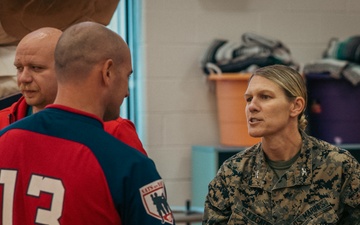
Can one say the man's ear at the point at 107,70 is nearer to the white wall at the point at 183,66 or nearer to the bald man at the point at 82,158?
the bald man at the point at 82,158

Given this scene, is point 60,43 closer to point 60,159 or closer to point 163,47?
point 60,159

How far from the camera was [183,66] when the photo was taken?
472cm

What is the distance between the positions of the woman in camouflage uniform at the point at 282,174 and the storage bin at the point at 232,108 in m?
1.91

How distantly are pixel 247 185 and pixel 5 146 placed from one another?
1.11m

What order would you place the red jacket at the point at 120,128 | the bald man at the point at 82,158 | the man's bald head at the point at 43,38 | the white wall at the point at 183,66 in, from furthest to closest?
the white wall at the point at 183,66 → the man's bald head at the point at 43,38 → the red jacket at the point at 120,128 → the bald man at the point at 82,158

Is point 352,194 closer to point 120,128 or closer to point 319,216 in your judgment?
point 319,216

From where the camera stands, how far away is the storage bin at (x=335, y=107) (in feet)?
15.5

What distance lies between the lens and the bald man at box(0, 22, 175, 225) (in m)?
1.59

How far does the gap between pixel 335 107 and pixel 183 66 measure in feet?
3.24

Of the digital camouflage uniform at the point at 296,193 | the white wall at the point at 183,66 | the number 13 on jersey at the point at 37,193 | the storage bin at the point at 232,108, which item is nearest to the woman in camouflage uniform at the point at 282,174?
the digital camouflage uniform at the point at 296,193

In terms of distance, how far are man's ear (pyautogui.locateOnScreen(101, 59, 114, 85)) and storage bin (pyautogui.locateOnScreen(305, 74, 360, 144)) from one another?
3237mm

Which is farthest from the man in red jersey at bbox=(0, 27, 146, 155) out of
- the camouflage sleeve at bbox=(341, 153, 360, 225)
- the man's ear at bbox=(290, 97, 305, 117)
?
the camouflage sleeve at bbox=(341, 153, 360, 225)

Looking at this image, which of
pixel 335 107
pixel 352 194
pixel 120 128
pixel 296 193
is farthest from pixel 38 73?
pixel 335 107

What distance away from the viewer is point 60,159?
5.31 ft
